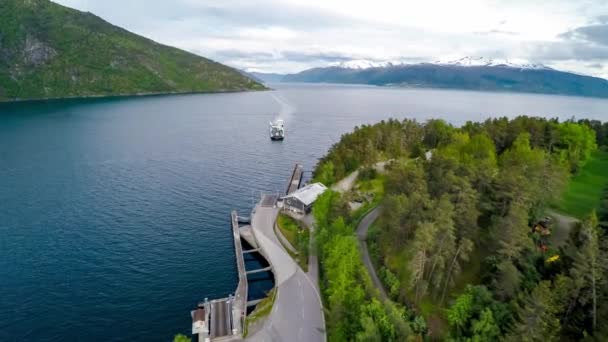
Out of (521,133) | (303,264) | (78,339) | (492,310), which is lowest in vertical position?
(78,339)

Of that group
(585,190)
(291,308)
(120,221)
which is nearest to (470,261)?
(291,308)

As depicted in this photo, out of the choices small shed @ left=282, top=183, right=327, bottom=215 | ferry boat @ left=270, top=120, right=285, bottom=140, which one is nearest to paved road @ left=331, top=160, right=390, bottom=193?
small shed @ left=282, top=183, right=327, bottom=215

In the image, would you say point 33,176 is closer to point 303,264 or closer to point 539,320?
point 303,264

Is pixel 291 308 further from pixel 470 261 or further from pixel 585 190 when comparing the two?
pixel 585 190

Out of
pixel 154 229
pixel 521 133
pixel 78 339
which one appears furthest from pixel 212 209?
pixel 521 133

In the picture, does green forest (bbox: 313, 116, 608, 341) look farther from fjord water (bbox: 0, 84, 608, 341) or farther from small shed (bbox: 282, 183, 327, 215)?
fjord water (bbox: 0, 84, 608, 341)

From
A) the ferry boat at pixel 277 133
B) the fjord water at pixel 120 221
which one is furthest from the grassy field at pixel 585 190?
the ferry boat at pixel 277 133
